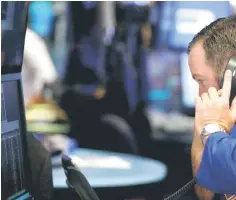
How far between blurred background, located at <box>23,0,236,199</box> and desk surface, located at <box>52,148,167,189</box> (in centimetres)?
182

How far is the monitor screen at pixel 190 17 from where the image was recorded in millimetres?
6172

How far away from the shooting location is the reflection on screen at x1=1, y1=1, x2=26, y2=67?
1867mm

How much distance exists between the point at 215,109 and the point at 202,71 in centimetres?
18

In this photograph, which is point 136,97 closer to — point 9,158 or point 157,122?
point 157,122

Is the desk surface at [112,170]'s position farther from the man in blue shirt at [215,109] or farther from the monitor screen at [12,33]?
the monitor screen at [12,33]

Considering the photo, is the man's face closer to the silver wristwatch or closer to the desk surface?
the silver wristwatch

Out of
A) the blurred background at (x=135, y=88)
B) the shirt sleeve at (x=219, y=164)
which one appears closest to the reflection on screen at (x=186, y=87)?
the blurred background at (x=135, y=88)

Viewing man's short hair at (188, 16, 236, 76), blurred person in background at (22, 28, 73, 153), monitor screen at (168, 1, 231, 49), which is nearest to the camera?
man's short hair at (188, 16, 236, 76)

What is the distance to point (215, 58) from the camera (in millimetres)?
2072

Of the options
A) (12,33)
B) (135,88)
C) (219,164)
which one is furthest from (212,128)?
(135,88)

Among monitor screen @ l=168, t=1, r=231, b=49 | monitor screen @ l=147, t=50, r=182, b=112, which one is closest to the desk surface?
monitor screen @ l=168, t=1, r=231, b=49

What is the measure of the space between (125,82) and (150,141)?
0.55 m

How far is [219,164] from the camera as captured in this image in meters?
1.82

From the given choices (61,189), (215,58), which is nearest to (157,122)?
(61,189)
